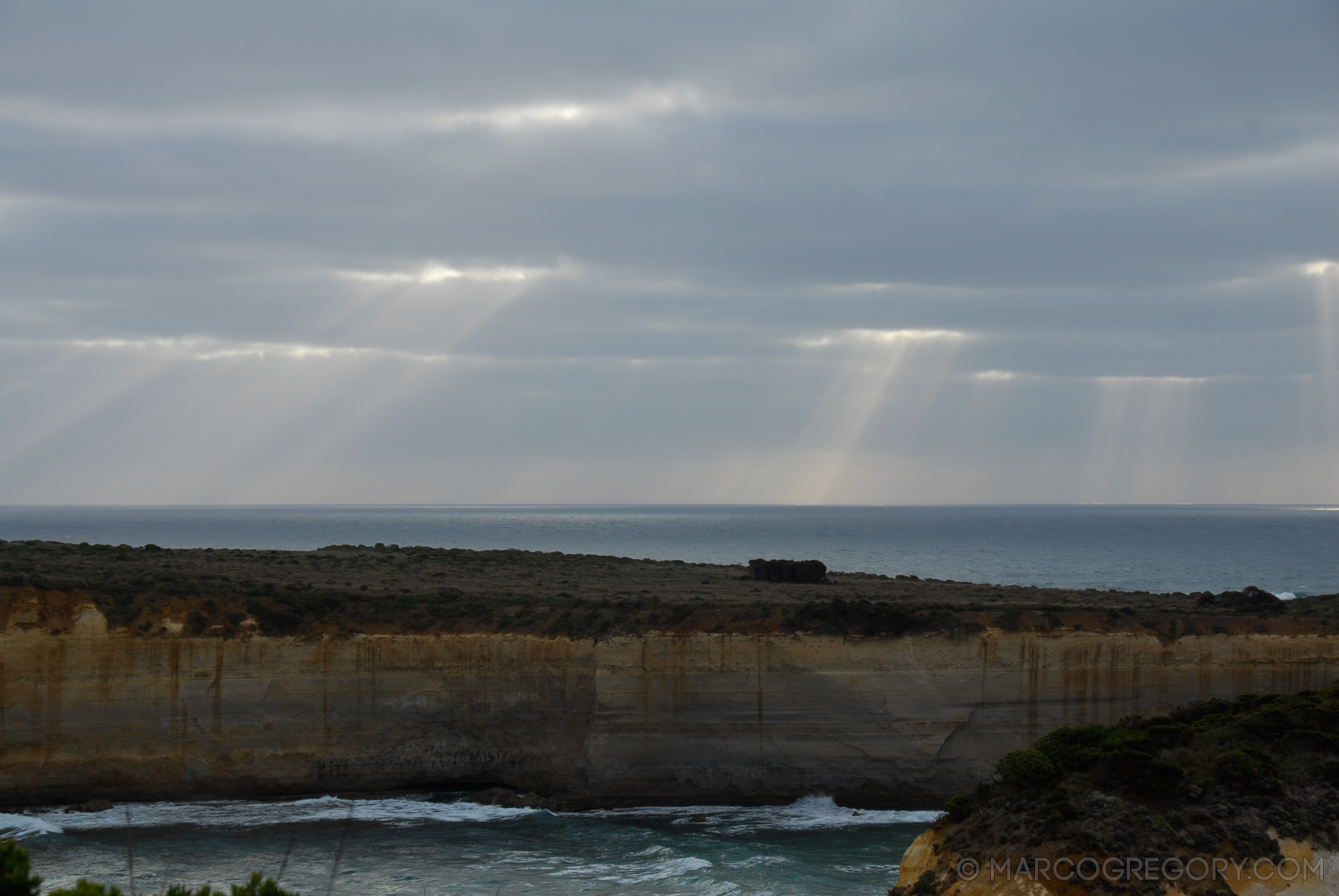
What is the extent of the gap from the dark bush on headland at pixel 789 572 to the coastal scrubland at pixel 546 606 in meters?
5.93

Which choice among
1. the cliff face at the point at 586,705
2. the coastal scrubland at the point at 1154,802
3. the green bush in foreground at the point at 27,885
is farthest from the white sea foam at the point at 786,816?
the green bush in foreground at the point at 27,885

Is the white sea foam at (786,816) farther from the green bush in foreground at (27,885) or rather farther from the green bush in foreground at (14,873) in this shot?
the green bush in foreground at (14,873)

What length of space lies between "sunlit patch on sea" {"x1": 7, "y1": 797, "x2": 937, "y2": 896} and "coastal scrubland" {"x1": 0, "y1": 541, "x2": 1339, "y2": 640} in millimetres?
6212

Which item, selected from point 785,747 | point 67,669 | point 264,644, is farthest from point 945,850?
point 67,669

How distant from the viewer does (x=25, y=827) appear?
30266 mm

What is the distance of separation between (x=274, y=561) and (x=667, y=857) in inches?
1186

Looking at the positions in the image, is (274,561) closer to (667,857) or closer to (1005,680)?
(667,857)

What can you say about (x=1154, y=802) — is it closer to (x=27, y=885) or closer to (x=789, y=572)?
(x=27, y=885)

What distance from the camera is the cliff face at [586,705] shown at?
33.2m

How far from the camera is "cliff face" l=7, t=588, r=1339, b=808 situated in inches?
1308

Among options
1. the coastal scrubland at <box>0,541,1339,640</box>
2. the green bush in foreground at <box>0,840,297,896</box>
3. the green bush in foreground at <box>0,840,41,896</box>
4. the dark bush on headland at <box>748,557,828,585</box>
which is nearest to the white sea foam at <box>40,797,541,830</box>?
the coastal scrubland at <box>0,541,1339,640</box>

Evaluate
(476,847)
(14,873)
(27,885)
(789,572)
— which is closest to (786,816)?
(476,847)

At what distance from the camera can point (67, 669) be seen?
33.2 metres

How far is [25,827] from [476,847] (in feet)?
48.3
